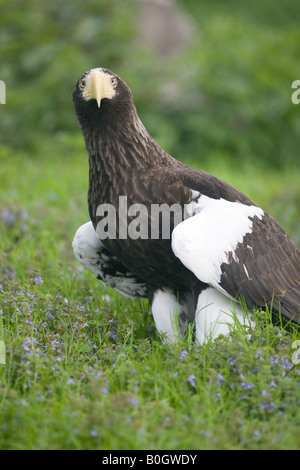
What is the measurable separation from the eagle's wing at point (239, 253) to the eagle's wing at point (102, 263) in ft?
2.32

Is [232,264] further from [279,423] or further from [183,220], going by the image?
[279,423]

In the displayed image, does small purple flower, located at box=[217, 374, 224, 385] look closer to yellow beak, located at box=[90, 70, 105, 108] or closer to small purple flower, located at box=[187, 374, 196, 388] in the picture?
small purple flower, located at box=[187, 374, 196, 388]

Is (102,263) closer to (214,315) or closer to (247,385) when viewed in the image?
(214,315)

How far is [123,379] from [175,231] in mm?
754

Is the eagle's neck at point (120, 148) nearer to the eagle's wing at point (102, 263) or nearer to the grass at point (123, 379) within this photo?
the eagle's wing at point (102, 263)

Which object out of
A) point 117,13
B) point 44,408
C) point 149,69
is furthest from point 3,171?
point 44,408

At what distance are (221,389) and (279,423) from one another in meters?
0.33

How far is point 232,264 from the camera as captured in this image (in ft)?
11.2

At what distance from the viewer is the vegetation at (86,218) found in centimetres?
272

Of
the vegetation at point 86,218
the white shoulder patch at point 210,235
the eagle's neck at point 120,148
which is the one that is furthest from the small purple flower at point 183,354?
the eagle's neck at point 120,148

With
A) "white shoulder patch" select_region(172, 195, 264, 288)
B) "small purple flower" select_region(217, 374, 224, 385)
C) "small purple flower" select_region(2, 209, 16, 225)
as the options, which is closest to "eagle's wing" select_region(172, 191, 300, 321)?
"white shoulder patch" select_region(172, 195, 264, 288)

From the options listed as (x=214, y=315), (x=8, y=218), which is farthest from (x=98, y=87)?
(x=8, y=218)

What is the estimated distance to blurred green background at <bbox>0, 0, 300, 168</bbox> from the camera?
8938 millimetres

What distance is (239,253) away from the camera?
346cm
